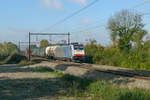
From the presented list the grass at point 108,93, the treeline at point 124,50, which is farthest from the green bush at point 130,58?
the grass at point 108,93

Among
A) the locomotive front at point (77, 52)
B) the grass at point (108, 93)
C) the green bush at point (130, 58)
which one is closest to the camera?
the grass at point (108, 93)

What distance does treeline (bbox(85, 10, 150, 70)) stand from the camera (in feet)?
90.4

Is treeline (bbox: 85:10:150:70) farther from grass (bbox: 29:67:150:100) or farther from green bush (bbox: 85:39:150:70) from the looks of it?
grass (bbox: 29:67:150:100)

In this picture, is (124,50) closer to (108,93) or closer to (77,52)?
(77,52)

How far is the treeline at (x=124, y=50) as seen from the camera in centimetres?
2755

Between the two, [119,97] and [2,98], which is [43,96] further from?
[119,97]

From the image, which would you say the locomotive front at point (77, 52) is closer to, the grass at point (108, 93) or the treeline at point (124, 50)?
the treeline at point (124, 50)

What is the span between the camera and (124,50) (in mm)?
32500

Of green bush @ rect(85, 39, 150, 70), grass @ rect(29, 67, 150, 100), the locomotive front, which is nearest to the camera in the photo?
grass @ rect(29, 67, 150, 100)

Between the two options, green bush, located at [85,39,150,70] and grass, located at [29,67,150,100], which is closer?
grass, located at [29,67,150,100]

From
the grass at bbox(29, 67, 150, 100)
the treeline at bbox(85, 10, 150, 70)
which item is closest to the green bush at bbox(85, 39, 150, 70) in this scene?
the treeline at bbox(85, 10, 150, 70)

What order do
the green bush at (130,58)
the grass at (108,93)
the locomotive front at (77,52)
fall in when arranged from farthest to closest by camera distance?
the locomotive front at (77,52)
the green bush at (130,58)
the grass at (108,93)

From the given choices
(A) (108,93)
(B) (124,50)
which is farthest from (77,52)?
(A) (108,93)

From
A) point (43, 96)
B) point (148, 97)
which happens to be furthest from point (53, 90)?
point (148, 97)
